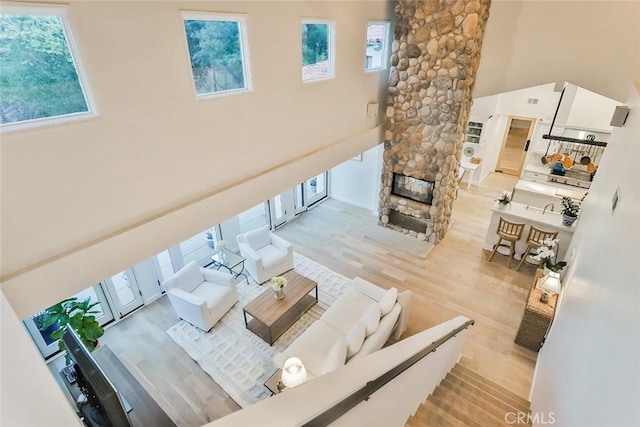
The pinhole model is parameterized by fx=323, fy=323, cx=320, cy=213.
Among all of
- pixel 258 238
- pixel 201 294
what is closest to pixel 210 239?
pixel 258 238

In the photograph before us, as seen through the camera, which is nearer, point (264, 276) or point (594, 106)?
point (264, 276)

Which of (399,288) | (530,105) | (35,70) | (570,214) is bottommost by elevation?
(399,288)

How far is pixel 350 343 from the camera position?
429 centimetres

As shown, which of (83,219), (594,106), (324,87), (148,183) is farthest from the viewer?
(594,106)

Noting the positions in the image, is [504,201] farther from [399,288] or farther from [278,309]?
[278,309]

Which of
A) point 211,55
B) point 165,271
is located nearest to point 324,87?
point 211,55

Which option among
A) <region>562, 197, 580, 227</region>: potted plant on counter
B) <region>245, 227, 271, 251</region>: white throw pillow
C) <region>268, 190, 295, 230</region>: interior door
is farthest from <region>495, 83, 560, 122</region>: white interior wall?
<region>245, 227, 271, 251</region>: white throw pillow

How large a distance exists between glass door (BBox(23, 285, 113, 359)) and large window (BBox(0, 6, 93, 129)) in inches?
95.7

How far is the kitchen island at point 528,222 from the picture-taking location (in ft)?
20.5

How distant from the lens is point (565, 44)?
16.9 ft

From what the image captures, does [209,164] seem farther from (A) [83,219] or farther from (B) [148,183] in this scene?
(A) [83,219]

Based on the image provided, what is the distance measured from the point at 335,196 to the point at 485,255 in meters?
4.35

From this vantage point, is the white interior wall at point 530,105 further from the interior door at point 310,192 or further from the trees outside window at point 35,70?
the trees outside window at point 35,70

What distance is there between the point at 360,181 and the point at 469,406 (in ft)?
20.4
